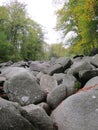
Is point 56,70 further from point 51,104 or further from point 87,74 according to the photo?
point 51,104

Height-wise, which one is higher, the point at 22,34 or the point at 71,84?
the point at 71,84

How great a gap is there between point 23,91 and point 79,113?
2.93 m

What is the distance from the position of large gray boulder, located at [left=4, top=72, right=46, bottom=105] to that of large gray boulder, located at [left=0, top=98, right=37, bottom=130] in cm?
299

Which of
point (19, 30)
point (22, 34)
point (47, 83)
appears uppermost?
point (47, 83)

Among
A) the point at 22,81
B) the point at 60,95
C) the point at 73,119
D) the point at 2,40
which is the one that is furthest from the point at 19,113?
the point at 2,40

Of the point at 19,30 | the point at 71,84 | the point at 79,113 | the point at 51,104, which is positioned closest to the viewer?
the point at 79,113

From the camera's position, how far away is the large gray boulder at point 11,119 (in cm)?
628

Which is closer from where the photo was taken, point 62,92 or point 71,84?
point 62,92

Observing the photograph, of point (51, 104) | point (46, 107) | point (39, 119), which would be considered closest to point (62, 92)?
point (51, 104)

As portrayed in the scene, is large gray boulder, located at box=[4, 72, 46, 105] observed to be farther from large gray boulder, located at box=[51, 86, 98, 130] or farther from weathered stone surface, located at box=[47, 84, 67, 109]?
large gray boulder, located at box=[51, 86, 98, 130]

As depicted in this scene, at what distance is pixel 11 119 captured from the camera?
634 cm

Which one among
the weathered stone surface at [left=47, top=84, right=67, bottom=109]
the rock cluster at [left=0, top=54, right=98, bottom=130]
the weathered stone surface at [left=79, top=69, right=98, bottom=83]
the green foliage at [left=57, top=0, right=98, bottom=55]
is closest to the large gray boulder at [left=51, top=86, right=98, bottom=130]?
the rock cluster at [left=0, top=54, right=98, bottom=130]

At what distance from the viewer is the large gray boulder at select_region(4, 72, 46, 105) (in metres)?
9.71

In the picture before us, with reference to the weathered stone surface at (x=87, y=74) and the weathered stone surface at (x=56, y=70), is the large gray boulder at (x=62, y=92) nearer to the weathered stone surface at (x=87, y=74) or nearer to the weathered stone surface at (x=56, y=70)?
the weathered stone surface at (x=87, y=74)
